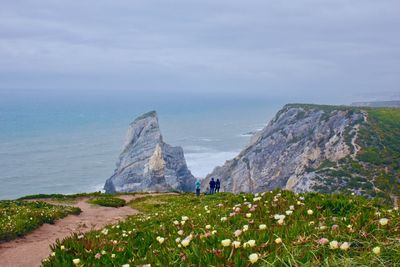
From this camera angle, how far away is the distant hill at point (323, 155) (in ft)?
235

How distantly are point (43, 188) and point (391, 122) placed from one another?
103345 millimetres

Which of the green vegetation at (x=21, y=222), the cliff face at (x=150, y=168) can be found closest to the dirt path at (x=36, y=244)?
the green vegetation at (x=21, y=222)

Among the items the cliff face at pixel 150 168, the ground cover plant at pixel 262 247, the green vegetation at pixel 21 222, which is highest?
the ground cover plant at pixel 262 247

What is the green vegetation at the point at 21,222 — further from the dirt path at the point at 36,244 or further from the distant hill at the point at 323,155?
the distant hill at the point at 323,155

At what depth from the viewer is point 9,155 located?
169 metres

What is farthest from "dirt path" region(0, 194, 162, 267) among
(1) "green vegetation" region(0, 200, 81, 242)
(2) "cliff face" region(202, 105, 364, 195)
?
(2) "cliff face" region(202, 105, 364, 195)

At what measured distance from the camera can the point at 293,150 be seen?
107 meters

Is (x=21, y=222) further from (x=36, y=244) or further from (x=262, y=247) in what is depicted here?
(x=262, y=247)

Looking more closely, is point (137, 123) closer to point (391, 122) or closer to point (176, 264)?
point (391, 122)

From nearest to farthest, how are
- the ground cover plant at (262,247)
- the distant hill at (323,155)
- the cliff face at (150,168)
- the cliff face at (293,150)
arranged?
the ground cover plant at (262,247) → the distant hill at (323,155) → the cliff face at (293,150) → the cliff face at (150,168)

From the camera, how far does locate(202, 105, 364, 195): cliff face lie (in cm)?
9294

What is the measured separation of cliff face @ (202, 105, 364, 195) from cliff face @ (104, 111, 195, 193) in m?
9.31

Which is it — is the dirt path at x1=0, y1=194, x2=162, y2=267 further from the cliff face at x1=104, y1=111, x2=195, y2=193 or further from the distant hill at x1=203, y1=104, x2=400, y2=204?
the cliff face at x1=104, y1=111, x2=195, y2=193

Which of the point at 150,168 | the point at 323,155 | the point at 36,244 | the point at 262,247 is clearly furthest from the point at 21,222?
the point at 150,168
